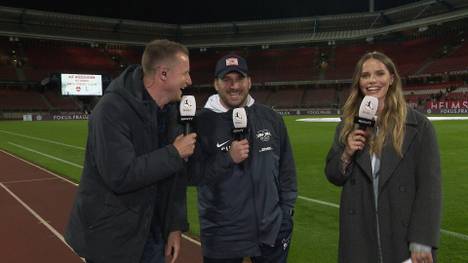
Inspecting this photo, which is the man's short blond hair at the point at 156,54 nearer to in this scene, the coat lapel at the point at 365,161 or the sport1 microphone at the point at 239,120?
the sport1 microphone at the point at 239,120

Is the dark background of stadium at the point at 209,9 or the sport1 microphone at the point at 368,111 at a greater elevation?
the dark background of stadium at the point at 209,9

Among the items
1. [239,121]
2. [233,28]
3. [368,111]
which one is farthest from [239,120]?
[233,28]

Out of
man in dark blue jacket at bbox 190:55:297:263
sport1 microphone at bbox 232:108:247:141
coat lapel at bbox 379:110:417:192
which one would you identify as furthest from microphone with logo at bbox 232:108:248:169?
coat lapel at bbox 379:110:417:192

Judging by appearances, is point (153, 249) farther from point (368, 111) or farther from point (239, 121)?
point (368, 111)

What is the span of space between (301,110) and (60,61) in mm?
35236

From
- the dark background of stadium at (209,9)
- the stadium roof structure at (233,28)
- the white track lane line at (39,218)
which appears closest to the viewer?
the white track lane line at (39,218)

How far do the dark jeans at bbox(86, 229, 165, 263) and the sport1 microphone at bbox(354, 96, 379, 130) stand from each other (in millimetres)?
1549

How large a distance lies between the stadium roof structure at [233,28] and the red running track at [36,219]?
167 feet

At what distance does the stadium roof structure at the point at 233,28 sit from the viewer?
2280 inches

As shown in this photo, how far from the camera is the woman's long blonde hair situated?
2.93 metres

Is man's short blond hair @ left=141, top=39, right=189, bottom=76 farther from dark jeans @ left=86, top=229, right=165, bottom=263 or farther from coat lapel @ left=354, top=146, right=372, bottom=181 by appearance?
coat lapel @ left=354, top=146, right=372, bottom=181

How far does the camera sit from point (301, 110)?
A: 187ft

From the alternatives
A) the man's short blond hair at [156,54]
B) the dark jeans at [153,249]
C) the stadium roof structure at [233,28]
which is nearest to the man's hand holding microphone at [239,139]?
the man's short blond hair at [156,54]

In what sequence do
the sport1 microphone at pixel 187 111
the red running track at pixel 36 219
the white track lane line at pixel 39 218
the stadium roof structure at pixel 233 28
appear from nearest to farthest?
A: the sport1 microphone at pixel 187 111 → the red running track at pixel 36 219 → the white track lane line at pixel 39 218 → the stadium roof structure at pixel 233 28
